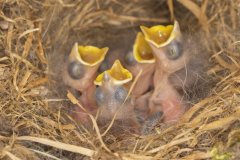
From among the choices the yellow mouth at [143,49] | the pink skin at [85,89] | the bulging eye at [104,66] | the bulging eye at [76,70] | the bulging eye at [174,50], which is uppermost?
the bulging eye at [174,50]

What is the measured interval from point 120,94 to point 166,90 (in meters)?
0.24

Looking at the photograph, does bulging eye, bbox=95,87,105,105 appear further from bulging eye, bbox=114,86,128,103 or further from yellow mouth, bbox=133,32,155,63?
yellow mouth, bbox=133,32,155,63

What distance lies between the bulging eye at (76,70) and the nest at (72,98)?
0.09 metres

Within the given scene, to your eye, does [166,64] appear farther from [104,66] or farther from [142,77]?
[104,66]

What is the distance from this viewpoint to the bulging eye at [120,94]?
1.98 meters

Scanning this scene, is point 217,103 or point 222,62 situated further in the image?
point 222,62

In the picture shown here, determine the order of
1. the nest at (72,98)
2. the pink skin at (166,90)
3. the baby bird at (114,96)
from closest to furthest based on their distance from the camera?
1. the nest at (72,98)
2. the baby bird at (114,96)
3. the pink skin at (166,90)

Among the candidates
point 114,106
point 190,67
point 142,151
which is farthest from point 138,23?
point 142,151

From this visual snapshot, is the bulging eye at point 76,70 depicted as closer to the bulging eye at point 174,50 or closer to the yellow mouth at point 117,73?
the yellow mouth at point 117,73

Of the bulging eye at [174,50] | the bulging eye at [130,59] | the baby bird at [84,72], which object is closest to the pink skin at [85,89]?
the baby bird at [84,72]

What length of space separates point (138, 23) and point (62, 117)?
74cm

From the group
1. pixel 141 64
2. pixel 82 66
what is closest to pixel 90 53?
pixel 82 66

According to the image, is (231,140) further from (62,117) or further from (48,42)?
(48,42)

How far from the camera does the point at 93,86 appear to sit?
7.09ft
